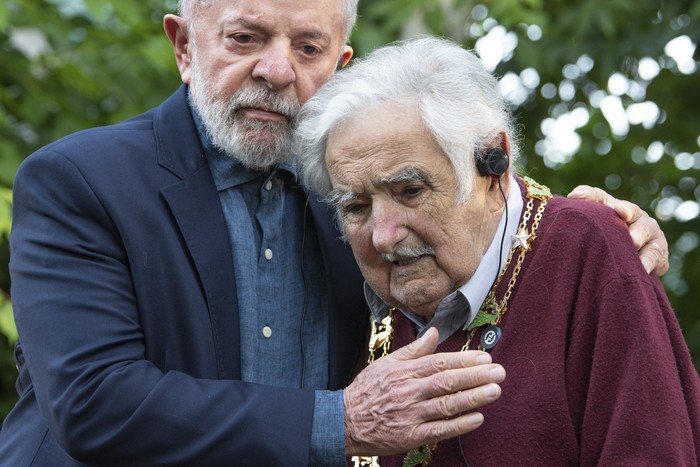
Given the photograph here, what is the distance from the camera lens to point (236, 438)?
2.70 meters

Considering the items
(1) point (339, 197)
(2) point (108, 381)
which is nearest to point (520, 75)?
(1) point (339, 197)

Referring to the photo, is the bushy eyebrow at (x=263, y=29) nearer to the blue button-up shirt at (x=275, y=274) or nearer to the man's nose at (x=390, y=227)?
the blue button-up shirt at (x=275, y=274)

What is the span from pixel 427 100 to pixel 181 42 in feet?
3.31

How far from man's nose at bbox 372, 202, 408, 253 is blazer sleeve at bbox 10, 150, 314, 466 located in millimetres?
413

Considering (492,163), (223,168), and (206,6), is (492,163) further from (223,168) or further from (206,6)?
(206,6)

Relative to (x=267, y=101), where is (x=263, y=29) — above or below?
above

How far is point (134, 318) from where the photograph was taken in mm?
2844

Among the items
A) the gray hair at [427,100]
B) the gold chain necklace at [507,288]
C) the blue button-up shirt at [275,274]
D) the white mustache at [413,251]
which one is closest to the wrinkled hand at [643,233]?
the gold chain necklace at [507,288]

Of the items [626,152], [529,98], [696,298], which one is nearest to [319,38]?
[529,98]

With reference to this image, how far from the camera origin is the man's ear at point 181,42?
132 inches

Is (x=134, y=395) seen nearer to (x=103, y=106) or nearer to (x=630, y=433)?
(x=630, y=433)

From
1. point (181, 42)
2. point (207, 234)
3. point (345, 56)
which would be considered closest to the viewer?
point (207, 234)

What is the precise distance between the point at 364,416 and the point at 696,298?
3.92 metres

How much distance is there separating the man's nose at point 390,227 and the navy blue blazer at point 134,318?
1.39ft
